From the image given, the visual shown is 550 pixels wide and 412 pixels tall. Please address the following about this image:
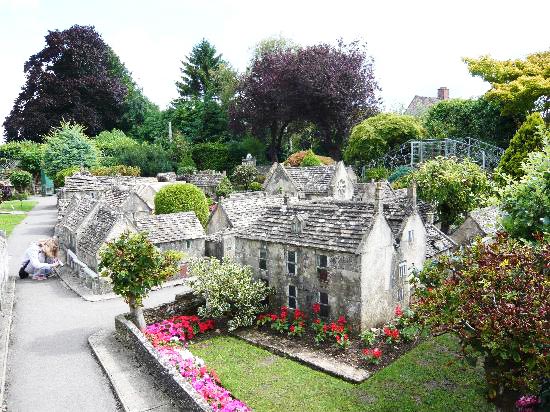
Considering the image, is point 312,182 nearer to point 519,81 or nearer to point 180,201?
point 180,201

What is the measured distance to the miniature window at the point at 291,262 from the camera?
18359 millimetres

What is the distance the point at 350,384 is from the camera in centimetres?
1413

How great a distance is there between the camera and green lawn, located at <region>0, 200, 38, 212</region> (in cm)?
4559

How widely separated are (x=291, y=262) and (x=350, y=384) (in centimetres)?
569

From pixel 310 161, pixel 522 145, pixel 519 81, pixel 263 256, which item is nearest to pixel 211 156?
pixel 310 161

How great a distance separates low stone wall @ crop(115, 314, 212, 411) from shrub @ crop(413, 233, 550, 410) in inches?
239

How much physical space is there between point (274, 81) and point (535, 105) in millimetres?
29320

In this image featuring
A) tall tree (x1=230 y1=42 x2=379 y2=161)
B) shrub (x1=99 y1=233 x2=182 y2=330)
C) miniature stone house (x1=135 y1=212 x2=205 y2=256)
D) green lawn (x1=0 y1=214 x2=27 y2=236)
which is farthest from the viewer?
tall tree (x1=230 y1=42 x2=379 y2=161)

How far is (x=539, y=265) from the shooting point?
10.6 m

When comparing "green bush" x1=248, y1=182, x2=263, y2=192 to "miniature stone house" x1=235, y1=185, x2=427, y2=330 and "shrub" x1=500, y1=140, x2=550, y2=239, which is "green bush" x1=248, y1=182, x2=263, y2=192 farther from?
"shrub" x1=500, y1=140, x2=550, y2=239

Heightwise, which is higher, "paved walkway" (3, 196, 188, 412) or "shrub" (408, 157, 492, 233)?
"shrub" (408, 157, 492, 233)

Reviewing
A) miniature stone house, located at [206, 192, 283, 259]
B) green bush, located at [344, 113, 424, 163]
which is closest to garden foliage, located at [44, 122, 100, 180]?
miniature stone house, located at [206, 192, 283, 259]

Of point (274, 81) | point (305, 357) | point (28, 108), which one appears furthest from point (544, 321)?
point (28, 108)

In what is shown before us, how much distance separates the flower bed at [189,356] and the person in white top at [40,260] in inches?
384
